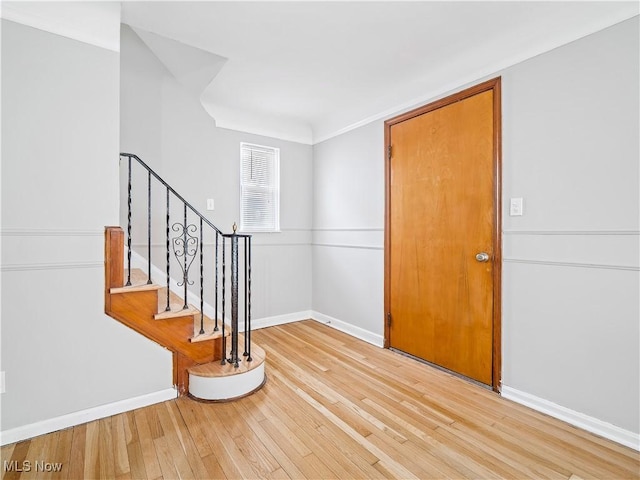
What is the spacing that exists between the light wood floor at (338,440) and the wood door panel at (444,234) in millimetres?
413

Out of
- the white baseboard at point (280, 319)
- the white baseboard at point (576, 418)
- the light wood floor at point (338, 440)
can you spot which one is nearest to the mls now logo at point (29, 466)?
the light wood floor at point (338, 440)

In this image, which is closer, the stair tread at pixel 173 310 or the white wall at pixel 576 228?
the white wall at pixel 576 228

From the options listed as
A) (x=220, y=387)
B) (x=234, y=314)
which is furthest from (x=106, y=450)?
(x=234, y=314)

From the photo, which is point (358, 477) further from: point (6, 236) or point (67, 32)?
point (67, 32)

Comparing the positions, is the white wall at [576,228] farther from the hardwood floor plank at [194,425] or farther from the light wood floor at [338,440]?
the hardwood floor plank at [194,425]

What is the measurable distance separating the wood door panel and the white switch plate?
0.43 feet

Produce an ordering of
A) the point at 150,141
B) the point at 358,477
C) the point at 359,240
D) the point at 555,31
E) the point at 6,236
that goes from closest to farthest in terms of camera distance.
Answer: the point at 358,477, the point at 6,236, the point at 555,31, the point at 150,141, the point at 359,240

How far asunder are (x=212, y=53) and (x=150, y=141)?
3.26 feet

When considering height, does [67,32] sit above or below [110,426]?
above

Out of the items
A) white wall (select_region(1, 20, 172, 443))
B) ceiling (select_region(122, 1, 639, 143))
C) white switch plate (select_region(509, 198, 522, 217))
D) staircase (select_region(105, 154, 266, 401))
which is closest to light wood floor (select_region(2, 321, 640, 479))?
staircase (select_region(105, 154, 266, 401))

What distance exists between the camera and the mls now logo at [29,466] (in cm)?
156

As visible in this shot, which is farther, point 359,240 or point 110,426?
point 359,240

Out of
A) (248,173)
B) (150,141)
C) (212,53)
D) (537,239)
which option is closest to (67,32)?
(212,53)

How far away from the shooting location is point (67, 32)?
189cm
